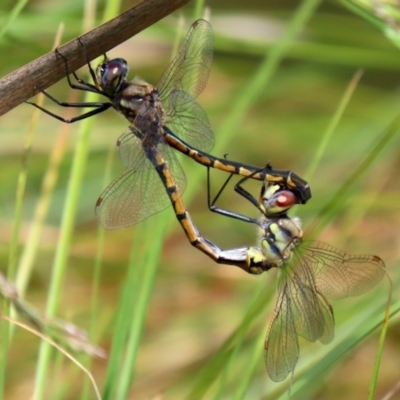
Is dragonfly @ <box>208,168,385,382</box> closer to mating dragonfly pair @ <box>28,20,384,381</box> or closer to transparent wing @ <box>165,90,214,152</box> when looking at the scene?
mating dragonfly pair @ <box>28,20,384,381</box>

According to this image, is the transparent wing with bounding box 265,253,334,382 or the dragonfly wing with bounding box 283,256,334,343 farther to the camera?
the dragonfly wing with bounding box 283,256,334,343

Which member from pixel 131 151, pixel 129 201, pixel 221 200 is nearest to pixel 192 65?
pixel 131 151

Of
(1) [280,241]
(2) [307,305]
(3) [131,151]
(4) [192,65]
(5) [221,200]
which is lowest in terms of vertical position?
(2) [307,305]

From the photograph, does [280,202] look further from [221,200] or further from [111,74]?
[221,200]

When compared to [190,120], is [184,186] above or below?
below

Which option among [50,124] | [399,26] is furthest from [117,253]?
[399,26]

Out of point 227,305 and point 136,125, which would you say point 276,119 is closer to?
point 227,305

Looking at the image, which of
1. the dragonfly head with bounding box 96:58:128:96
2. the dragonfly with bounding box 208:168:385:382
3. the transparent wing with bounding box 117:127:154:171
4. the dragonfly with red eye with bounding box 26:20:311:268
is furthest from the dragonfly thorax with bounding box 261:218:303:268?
the dragonfly head with bounding box 96:58:128:96

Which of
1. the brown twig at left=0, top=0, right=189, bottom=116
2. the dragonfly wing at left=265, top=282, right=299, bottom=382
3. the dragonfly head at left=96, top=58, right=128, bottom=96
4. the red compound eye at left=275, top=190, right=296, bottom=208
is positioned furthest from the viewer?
the red compound eye at left=275, top=190, right=296, bottom=208
